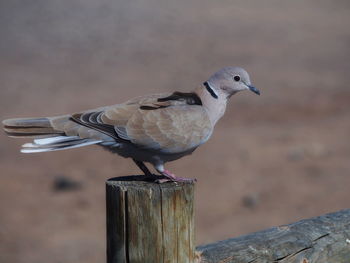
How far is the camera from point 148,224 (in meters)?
3.07

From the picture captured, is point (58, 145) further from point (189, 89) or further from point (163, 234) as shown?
point (189, 89)

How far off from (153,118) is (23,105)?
9.54 meters

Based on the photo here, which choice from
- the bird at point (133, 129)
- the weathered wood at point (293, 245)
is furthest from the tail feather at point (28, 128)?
the weathered wood at point (293, 245)

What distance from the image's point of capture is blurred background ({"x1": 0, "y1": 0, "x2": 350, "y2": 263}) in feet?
29.1

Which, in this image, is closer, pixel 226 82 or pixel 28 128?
pixel 28 128

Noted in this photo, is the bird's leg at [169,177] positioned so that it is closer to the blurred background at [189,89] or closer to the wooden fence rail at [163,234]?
the wooden fence rail at [163,234]

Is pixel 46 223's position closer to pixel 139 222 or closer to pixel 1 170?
pixel 1 170

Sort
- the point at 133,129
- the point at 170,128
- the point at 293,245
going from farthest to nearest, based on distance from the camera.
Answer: the point at 170,128 < the point at 133,129 < the point at 293,245

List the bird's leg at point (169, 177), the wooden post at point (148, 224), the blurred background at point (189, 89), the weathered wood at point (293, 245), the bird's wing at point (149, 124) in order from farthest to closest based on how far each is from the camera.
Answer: the blurred background at point (189, 89)
the bird's wing at point (149, 124)
the bird's leg at point (169, 177)
the weathered wood at point (293, 245)
the wooden post at point (148, 224)

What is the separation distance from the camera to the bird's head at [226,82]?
4.48 meters

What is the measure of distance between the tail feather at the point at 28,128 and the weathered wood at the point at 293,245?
1.13 metres

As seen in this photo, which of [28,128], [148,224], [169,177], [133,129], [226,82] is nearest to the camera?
[148,224]

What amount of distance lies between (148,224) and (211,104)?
59.3 inches

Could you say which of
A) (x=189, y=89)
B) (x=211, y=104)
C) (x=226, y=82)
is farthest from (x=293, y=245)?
(x=189, y=89)
